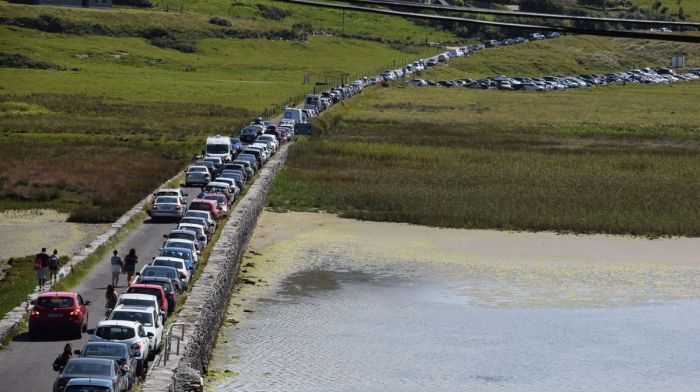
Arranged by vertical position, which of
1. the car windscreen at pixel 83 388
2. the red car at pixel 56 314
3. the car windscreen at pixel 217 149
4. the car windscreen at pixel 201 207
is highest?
the car windscreen at pixel 83 388

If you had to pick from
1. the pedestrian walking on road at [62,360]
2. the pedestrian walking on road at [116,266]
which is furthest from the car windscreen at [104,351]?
the pedestrian walking on road at [116,266]

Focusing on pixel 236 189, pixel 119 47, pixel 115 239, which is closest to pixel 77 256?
pixel 115 239

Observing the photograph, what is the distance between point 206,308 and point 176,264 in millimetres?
6253

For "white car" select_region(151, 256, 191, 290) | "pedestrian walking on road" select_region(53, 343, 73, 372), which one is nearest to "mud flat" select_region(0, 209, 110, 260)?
"white car" select_region(151, 256, 191, 290)

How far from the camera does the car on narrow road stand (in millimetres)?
24672

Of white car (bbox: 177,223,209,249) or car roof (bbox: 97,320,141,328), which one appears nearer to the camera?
car roof (bbox: 97,320,141,328)

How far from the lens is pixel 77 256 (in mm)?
43156

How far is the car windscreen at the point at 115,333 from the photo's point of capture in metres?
29.4

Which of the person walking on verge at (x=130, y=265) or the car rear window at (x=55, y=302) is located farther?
the person walking on verge at (x=130, y=265)

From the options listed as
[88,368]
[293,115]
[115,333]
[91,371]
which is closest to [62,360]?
[115,333]

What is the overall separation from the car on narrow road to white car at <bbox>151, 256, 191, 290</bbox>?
13.4 m

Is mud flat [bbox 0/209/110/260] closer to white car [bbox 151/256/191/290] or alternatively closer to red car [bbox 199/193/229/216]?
red car [bbox 199/193/229/216]

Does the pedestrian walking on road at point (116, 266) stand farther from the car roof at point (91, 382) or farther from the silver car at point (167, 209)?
the car roof at point (91, 382)

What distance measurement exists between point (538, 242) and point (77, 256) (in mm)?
22762
